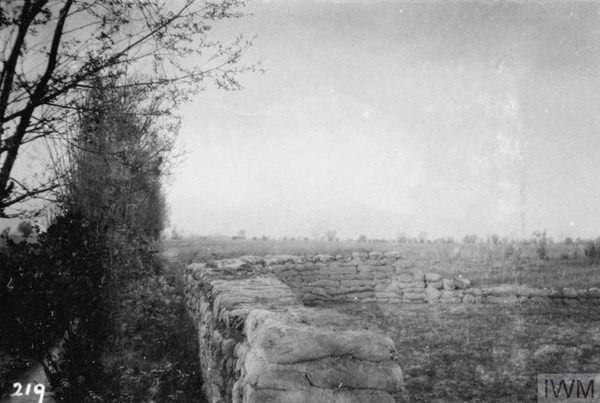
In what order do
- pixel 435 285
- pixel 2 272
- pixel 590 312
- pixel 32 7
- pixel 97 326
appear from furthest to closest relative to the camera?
pixel 435 285, pixel 590 312, pixel 97 326, pixel 2 272, pixel 32 7

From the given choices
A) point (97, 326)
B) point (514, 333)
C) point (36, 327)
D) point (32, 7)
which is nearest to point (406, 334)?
point (514, 333)

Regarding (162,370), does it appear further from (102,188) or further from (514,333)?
(514,333)

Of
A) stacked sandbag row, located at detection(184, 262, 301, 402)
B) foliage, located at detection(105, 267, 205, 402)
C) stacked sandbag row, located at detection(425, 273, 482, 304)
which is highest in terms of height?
stacked sandbag row, located at detection(184, 262, 301, 402)

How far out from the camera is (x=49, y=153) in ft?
18.0

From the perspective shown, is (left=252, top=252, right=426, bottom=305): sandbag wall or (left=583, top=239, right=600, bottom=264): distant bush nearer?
(left=252, top=252, right=426, bottom=305): sandbag wall

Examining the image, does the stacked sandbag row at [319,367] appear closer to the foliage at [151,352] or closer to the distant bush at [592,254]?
the foliage at [151,352]

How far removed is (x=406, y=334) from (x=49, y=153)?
627 centimetres

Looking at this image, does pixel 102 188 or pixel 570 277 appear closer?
pixel 102 188

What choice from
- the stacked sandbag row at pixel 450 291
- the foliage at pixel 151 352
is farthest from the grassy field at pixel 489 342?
the foliage at pixel 151 352

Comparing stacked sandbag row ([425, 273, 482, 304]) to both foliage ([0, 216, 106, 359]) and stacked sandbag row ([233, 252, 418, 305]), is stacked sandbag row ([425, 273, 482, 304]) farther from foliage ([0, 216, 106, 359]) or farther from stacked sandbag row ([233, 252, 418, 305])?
foliage ([0, 216, 106, 359])

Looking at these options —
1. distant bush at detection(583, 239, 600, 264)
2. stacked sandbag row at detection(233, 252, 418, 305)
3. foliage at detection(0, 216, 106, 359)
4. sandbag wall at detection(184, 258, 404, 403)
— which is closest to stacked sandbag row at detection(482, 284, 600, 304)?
stacked sandbag row at detection(233, 252, 418, 305)

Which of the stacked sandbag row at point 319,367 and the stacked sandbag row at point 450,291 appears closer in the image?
the stacked sandbag row at point 319,367

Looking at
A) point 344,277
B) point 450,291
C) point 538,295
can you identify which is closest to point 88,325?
point 344,277

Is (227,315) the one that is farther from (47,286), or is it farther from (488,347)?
(488,347)
